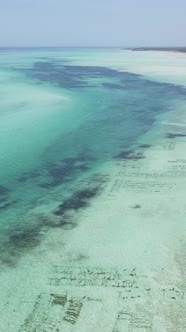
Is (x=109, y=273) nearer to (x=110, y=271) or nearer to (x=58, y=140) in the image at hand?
(x=110, y=271)

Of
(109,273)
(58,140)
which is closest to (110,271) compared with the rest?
(109,273)

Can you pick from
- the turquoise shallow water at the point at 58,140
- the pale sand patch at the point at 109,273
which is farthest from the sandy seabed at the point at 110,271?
the turquoise shallow water at the point at 58,140

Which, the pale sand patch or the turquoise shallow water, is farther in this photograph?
the turquoise shallow water

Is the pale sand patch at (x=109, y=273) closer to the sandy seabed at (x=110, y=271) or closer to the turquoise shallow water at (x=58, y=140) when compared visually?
the sandy seabed at (x=110, y=271)

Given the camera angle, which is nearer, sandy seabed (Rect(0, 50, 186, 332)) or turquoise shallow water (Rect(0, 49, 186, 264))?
sandy seabed (Rect(0, 50, 186, 332))

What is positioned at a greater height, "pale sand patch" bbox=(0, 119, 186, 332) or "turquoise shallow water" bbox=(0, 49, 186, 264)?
"turquoise shallow water" bbox=(0, 49, 186, 264)

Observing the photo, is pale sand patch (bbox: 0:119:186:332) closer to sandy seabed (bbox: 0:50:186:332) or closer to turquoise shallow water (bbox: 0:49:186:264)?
sandy seabed (bbox: 0:50:186:332)

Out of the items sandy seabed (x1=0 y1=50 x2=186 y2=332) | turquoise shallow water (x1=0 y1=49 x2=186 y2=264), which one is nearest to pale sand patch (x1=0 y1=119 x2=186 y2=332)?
sandy seabed (x1=0 y1=50 x2=186 y2=332)
